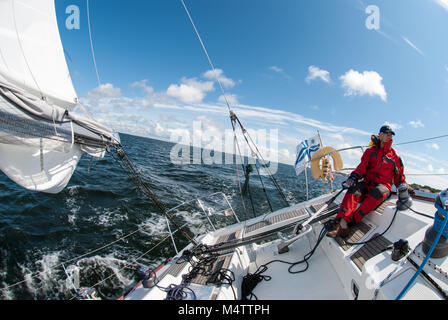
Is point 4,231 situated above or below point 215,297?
below

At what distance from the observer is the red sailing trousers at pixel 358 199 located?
106 inches

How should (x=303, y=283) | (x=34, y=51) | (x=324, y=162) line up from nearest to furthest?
(x=303, y=283) < (x=34, y=51) < (x=324, y=162)

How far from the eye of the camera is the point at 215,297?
87.5 inches

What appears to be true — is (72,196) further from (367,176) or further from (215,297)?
(367,176)

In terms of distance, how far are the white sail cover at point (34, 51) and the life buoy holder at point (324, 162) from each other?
576cm

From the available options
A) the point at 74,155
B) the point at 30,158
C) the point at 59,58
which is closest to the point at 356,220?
the point at 74,155

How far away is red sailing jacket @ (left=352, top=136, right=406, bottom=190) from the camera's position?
2854mm

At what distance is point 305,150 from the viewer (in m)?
5.79

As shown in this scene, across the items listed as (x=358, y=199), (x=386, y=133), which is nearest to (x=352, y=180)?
(x=358, y=199)

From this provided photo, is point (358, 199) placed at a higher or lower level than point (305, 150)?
lower

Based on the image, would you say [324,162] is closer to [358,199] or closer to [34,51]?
[358,199]

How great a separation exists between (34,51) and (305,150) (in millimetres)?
6665

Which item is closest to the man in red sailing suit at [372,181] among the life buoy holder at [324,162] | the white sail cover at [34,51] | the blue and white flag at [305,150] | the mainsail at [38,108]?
the life buoy holder at [324,162]
